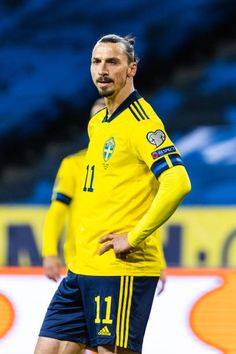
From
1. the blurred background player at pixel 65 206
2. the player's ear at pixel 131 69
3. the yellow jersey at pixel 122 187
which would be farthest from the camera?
the blurred background player at pixel 65 206

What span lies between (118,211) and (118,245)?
5.6 inches

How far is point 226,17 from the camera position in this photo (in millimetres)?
7922

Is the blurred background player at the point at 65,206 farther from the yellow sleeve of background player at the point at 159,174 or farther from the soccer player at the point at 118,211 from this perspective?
the yellow sleeve of background player at the point at 159,174

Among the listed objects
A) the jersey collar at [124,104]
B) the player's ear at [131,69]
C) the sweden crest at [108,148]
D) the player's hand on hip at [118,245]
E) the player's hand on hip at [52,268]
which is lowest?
the player's hand on hip at [118,245]

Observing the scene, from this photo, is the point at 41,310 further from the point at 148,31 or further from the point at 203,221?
the point at 148,31

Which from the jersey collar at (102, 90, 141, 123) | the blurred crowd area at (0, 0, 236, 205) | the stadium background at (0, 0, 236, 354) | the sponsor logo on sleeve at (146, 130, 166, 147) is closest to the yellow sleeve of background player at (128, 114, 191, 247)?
the sponsor logo on sleeve at (146, 130, 166, 147)

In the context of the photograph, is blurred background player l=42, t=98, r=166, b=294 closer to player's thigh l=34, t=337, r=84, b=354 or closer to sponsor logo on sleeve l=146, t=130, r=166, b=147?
player's thigh l=34, t=337, r=84, b=354

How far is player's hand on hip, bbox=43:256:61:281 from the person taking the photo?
4.02 metres

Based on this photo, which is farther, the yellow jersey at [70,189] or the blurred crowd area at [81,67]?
the blurred crowd area at [81,67]

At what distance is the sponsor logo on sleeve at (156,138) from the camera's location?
2.84 meters

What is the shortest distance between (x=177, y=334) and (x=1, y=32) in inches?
176

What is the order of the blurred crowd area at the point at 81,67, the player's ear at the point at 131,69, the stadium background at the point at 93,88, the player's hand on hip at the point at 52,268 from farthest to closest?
the blurred crowd area at the point at 81,67, the stadium background at the point at 93,88, the player's hand on hip at the point at 52,268, the player's ear at the point at 131,69

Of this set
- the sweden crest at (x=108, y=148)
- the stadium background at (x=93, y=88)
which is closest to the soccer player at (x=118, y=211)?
the sweden crest at (x=108, y=148)

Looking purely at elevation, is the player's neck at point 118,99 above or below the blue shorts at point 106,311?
above
